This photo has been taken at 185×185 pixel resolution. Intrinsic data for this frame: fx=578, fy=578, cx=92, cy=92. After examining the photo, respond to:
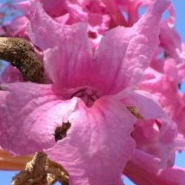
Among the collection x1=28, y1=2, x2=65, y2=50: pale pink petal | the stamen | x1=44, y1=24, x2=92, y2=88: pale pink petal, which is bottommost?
the stamen

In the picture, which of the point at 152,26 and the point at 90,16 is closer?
the point at 152,26

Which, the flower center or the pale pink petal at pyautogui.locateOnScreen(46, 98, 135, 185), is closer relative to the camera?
the pale pink petal at pyautogui.locateOnScreen(46, 98, 135, 185)

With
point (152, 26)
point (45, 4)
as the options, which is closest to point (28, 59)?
point (152, 26)

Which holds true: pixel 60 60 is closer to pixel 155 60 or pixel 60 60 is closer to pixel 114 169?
pixel 114 169

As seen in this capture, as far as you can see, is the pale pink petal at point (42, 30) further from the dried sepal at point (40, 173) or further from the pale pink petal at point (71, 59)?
the dried sepal at point (40, 173)

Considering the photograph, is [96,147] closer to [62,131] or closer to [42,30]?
[62,131]

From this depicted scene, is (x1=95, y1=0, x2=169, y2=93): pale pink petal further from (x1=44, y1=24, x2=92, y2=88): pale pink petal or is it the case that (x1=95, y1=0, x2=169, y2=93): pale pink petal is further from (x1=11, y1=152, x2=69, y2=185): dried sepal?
(x1=11, y1=152, x2=69, y2=185): dried sepal

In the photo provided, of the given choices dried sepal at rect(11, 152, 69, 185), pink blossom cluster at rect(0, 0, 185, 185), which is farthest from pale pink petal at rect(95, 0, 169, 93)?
dried sepal at rect(11, 152, 69, 185)

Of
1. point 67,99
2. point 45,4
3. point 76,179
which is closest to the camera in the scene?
point 76,179
